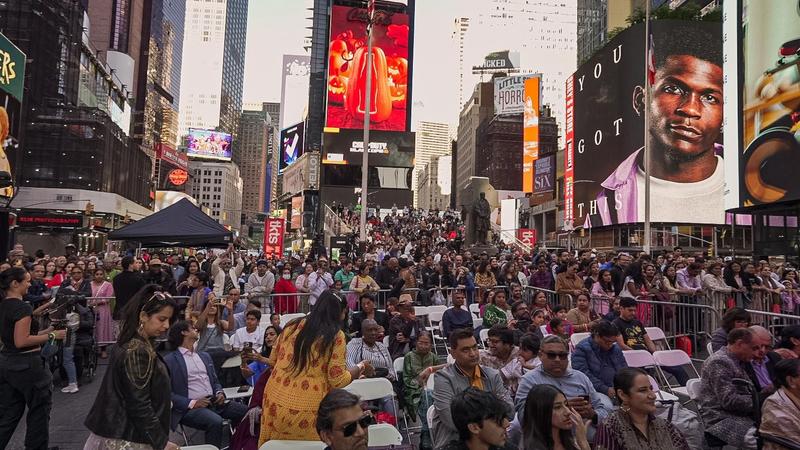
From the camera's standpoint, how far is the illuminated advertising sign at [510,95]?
97.1m

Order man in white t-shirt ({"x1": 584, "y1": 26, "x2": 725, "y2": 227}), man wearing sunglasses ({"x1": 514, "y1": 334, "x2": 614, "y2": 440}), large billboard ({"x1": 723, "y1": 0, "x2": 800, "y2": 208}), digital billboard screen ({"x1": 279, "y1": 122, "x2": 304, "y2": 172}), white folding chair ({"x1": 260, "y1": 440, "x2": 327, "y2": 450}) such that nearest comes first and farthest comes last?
white folding chair ({"x1": 260, "y1": 440, "x2": 327, "y2": 450})
man wearing sunglasses ({"x1": 514, "y1": 334, "x2": 614, "y2": 440})
large billboard ({"x1": 723, "y1": 0, "x2": 800, "y2": 208})
man in white t-shirt ({"x1": 584, "y1": 26, "x2": 725, "y2": 227})
digital billboard screen ({"x1": 279, "y1": 122, "x2": 304, "y2": 172})

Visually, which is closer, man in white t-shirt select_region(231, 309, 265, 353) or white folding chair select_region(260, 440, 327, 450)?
white folding chair select_region(260, 440, 327, 450)

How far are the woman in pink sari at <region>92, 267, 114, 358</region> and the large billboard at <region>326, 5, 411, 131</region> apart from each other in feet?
184

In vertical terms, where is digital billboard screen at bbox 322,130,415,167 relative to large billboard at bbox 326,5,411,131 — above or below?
below

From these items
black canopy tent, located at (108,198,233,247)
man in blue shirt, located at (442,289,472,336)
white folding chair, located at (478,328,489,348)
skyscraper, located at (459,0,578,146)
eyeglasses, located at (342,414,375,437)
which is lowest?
white folding chair, located at (478,328,489,348)

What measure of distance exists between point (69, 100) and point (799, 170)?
2187 inches

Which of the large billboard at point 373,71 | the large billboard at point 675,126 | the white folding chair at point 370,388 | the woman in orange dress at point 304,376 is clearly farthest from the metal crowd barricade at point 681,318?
the large billboard at point 373,71

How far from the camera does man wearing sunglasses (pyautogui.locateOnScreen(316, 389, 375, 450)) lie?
9.09 ft

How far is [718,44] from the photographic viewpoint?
36094 millimetres

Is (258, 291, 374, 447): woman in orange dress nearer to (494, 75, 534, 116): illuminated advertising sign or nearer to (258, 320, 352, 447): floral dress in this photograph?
(258, 320, 352, 447): floral dress

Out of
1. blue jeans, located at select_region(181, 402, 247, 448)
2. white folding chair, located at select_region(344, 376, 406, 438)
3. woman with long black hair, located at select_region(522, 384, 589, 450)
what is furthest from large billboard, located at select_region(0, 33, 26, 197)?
woman with long black hair, located at select_region(522, 384, 589, 450)

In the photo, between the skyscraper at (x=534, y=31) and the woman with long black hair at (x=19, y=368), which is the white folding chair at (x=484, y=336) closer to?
the woman with long black hair at (x=19, y=368)

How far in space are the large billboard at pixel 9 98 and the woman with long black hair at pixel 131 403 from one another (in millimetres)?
30085

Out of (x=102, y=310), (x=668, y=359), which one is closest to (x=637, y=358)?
(x=668, y=359)
